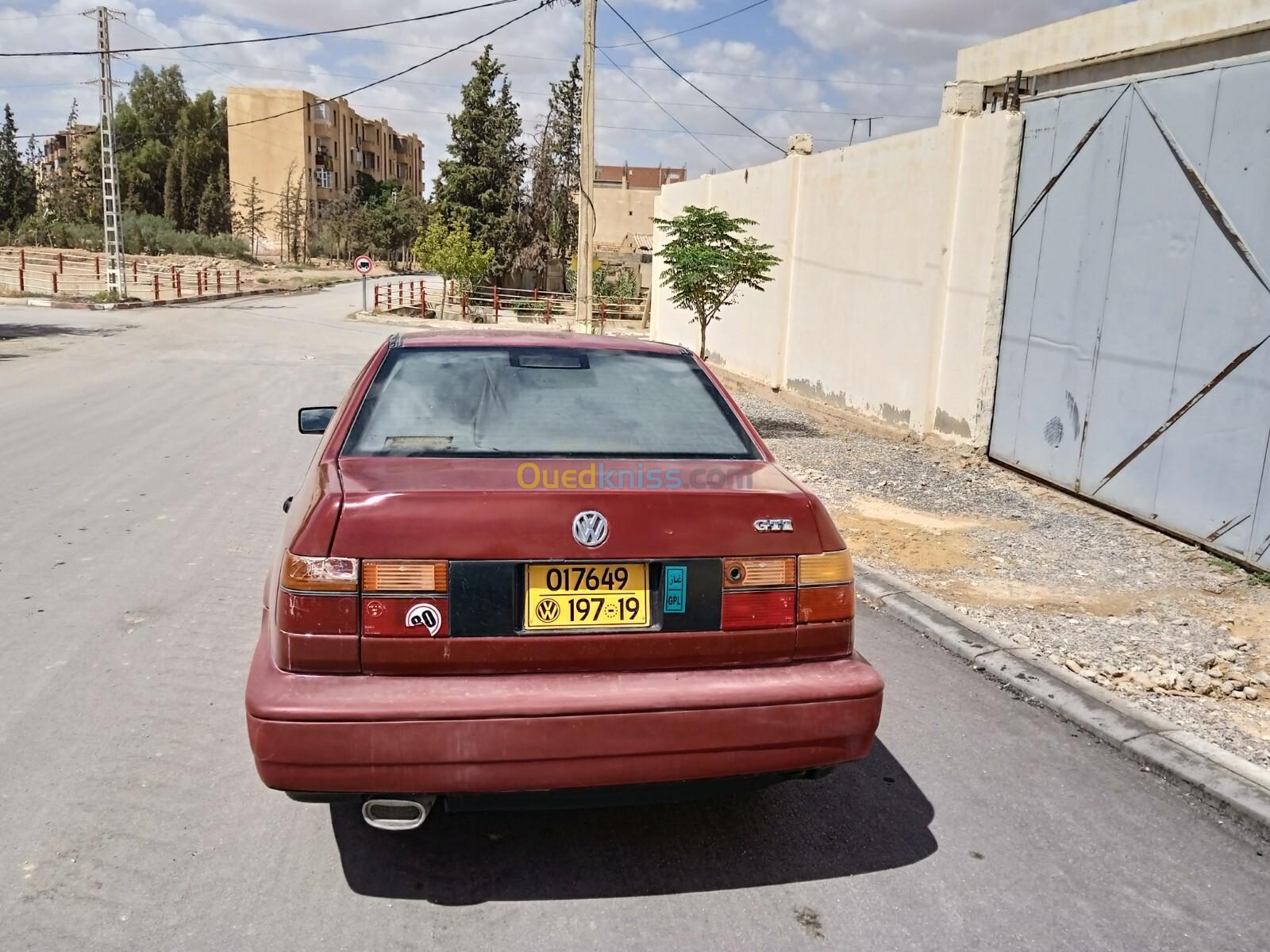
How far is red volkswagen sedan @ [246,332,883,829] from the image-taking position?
108 inches

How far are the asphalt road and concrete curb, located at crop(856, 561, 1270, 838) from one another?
8 centimetres

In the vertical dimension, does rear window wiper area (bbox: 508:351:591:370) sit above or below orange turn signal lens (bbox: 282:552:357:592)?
above

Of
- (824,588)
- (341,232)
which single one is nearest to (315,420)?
(824,588)

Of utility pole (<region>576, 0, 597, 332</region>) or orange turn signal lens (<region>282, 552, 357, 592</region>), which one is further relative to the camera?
utility pole (<region>576, 0, 597, 332</region>)

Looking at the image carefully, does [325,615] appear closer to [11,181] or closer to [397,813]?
[397,813]

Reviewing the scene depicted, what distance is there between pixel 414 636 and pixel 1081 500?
7.34 m

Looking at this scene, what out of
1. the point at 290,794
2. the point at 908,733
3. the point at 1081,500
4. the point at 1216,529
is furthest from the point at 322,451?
the point at 1081,500

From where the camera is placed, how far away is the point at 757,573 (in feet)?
9.86

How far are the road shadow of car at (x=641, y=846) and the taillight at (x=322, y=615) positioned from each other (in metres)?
0.70

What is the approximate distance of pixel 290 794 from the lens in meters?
2.80

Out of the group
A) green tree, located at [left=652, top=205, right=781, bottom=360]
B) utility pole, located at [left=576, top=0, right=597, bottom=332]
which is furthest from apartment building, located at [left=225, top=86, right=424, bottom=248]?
green tree, located at [left=652, top=205, right=781, bottom=360]

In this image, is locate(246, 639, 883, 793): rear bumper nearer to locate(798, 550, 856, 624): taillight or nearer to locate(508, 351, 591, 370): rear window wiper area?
locate(798, 550, 856, 624): taillight

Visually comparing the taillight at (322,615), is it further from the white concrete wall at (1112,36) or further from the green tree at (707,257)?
the green tree at (707,257)

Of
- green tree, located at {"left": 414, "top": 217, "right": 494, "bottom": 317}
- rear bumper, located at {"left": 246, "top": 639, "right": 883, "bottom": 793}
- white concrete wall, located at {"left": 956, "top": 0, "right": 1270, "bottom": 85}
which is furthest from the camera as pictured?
green tree, located at {"left": 414, "top": 217, "right": 494, "bottom": 317}
